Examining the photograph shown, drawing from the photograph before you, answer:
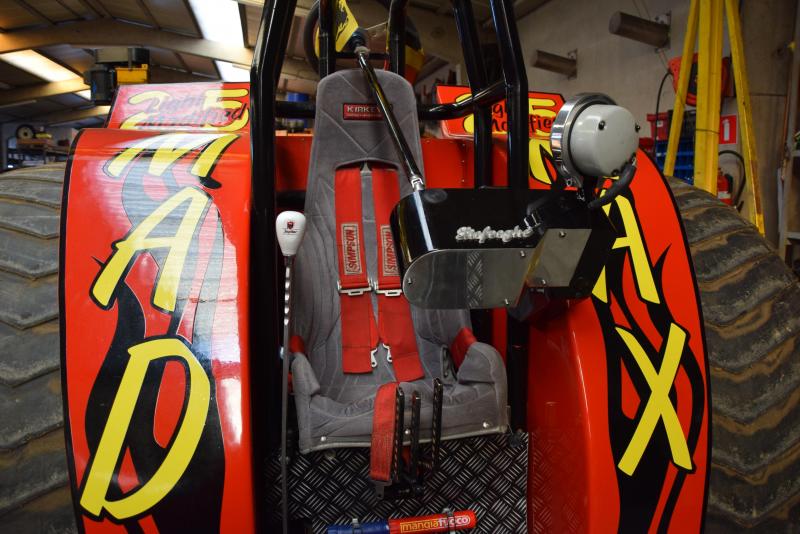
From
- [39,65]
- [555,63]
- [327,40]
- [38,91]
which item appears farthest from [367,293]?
[38,91]

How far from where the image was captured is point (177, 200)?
1.16 meters

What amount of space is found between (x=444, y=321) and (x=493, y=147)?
1.47ft

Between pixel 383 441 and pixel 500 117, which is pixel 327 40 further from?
pixel 500 117

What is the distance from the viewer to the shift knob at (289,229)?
3.39 feet

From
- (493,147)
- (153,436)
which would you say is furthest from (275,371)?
(493,147)

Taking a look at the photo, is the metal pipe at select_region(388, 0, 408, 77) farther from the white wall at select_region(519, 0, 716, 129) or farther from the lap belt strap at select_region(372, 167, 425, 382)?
the white wall at select_region(519, 0, 716, 129)

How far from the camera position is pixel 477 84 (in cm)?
157

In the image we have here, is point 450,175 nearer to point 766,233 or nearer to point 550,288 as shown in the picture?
point 550,288

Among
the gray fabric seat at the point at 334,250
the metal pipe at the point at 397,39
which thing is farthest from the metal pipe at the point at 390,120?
the metal pipe at the point at 397,39

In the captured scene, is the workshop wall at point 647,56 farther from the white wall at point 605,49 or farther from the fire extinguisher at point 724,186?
the fire extinguisher at point 724,186

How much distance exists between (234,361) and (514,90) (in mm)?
712

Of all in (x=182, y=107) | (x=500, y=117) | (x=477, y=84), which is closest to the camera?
(x=477, y=84)

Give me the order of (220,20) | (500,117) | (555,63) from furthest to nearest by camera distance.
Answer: (220,20), (555,63), (500,117)

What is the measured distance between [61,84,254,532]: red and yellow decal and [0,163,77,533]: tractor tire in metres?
0.03
